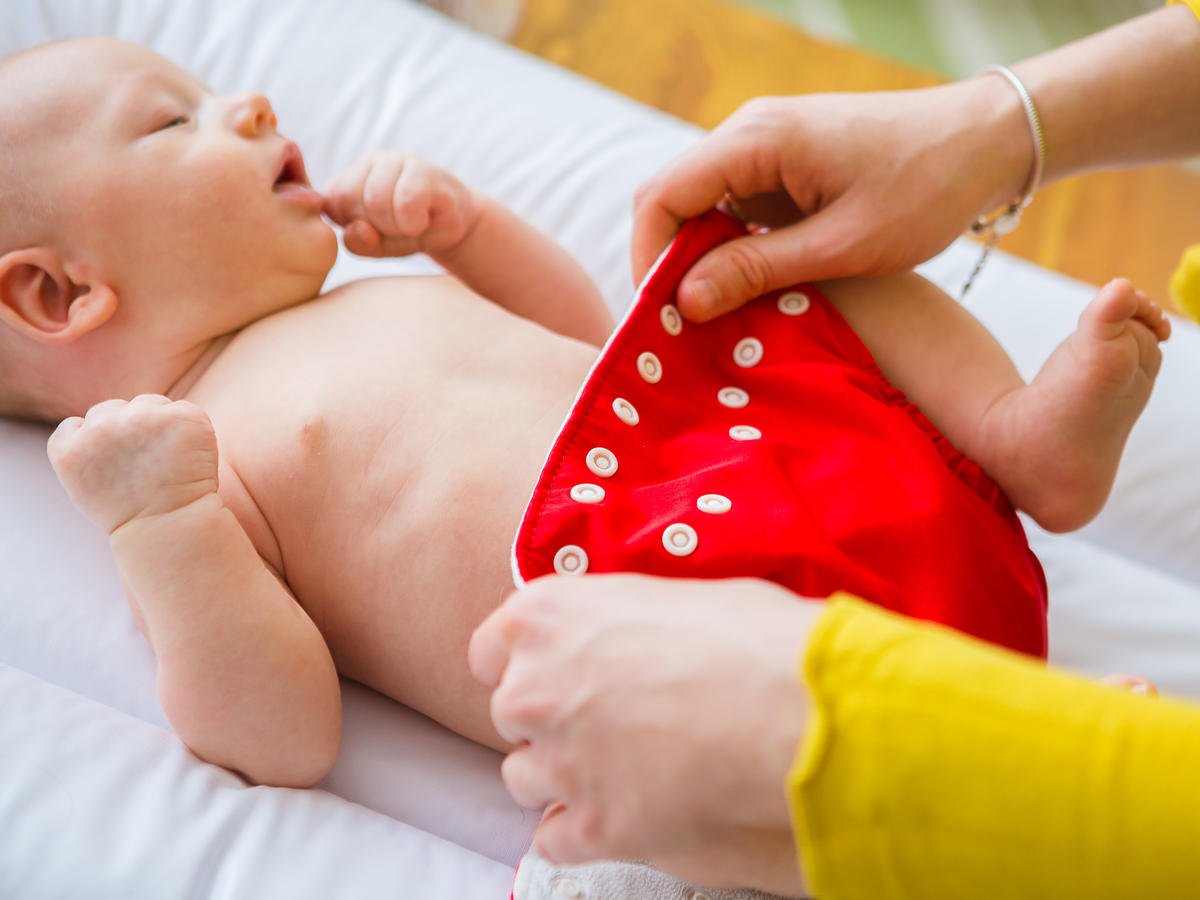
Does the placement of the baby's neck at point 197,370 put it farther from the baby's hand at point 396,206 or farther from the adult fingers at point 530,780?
the adult fingers at point 530,780

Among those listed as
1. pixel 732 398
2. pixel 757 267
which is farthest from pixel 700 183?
pixel 732 398

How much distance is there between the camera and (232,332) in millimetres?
1026

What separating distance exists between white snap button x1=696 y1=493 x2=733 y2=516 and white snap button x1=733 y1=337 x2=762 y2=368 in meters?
0.21

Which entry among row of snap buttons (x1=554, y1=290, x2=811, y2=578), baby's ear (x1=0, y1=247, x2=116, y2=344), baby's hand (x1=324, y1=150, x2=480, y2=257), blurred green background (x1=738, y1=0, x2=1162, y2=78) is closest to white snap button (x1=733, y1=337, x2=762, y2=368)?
row of snap buttons (x1=554, y1=290, x2=811, y2=578)

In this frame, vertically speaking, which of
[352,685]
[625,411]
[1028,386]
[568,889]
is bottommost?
[352,685]

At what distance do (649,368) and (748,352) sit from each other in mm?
112

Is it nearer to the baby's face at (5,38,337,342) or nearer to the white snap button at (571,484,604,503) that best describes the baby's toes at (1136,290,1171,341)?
the white snap button at (571,484,604,503)

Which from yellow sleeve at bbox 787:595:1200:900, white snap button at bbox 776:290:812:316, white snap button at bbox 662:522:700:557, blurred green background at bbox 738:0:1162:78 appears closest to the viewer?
yellow sleeve at bbox 787:595:1200:900

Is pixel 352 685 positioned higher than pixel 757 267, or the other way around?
pixel 757 267

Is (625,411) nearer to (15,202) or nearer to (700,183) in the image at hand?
(700,183)

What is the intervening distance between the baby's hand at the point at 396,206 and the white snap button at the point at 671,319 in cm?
32

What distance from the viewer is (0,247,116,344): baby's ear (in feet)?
3.01

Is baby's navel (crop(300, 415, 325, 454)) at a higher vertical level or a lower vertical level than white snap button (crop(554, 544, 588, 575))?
lower

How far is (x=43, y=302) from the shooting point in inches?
37.2
